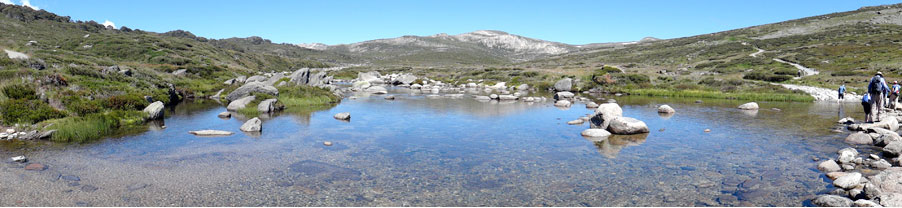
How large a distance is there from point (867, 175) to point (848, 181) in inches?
89.0

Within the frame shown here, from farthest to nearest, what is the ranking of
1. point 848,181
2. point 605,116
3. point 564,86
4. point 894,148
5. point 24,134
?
point 564,86 < point 605,116 < point 24,134 < point 894,148 < point 848,181

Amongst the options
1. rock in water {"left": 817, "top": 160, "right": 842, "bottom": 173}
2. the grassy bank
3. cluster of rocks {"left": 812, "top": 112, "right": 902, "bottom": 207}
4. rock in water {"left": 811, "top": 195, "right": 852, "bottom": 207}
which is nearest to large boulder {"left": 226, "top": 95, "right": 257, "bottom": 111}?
rock in water {"left": 811, "top": 195, "right": 852, "bottom": 207}

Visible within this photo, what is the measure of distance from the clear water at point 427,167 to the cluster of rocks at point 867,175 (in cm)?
50

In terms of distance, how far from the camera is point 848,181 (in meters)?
10.3

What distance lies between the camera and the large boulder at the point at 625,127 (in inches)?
780

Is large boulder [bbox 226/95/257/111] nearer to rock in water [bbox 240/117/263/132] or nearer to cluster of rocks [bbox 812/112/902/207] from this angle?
rock in water [bbox 240/117/263/132]

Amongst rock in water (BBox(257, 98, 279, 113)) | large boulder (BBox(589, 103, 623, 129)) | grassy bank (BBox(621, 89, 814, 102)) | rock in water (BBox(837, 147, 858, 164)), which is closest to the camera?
rock in water (BBox(837, 147, 858, 164))

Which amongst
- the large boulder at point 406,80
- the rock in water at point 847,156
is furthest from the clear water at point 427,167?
the large boulder at point 406,80

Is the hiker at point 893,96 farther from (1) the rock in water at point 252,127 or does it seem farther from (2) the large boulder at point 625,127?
(1) the rock in water at point 252,127

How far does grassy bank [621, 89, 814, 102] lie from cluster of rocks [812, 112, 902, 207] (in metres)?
25.5

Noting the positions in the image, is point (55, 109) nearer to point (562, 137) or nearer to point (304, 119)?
point (304, 119)

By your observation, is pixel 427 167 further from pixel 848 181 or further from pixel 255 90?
pixel 255 90

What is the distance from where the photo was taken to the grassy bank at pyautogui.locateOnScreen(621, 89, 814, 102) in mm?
40312

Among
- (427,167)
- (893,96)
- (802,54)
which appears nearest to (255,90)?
(427,167)
